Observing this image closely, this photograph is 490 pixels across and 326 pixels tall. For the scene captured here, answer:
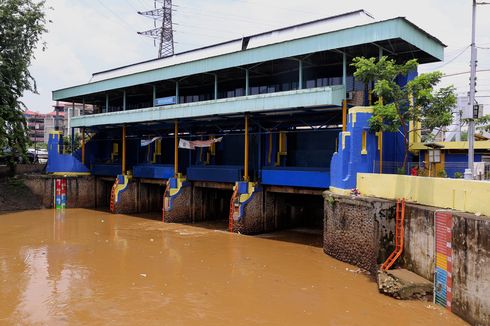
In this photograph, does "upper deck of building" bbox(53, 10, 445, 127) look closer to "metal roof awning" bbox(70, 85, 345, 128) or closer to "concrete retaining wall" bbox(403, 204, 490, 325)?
"metal roof awning" bbox(70, 85, 345, 128)

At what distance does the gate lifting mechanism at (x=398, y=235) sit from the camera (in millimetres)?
15234

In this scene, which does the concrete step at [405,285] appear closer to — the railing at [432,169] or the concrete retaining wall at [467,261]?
the concrete retaining wall at [467,261]

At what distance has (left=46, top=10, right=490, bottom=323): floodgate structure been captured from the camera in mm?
17000

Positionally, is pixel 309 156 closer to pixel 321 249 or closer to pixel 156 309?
pixel 321 249

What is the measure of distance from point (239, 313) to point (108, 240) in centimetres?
1354

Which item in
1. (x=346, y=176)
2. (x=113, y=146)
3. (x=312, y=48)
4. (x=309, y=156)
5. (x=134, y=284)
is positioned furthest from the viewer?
(x=113, y=146)

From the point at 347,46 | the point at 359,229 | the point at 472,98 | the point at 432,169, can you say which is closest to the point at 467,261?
the point at 359,229

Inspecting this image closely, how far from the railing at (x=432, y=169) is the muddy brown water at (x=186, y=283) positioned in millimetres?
5028

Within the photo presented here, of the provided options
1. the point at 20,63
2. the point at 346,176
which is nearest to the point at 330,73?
the point at 346,176

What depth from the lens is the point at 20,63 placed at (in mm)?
32312

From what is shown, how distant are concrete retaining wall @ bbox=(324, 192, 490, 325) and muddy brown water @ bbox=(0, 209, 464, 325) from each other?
28.7 inches

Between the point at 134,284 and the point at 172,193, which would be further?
the point at 172,193

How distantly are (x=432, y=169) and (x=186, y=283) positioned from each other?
505 inches

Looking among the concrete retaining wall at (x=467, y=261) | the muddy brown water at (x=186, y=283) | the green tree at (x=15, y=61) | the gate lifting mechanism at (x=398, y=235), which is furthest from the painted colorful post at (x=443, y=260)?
the green tree at (x=15, y=61)
